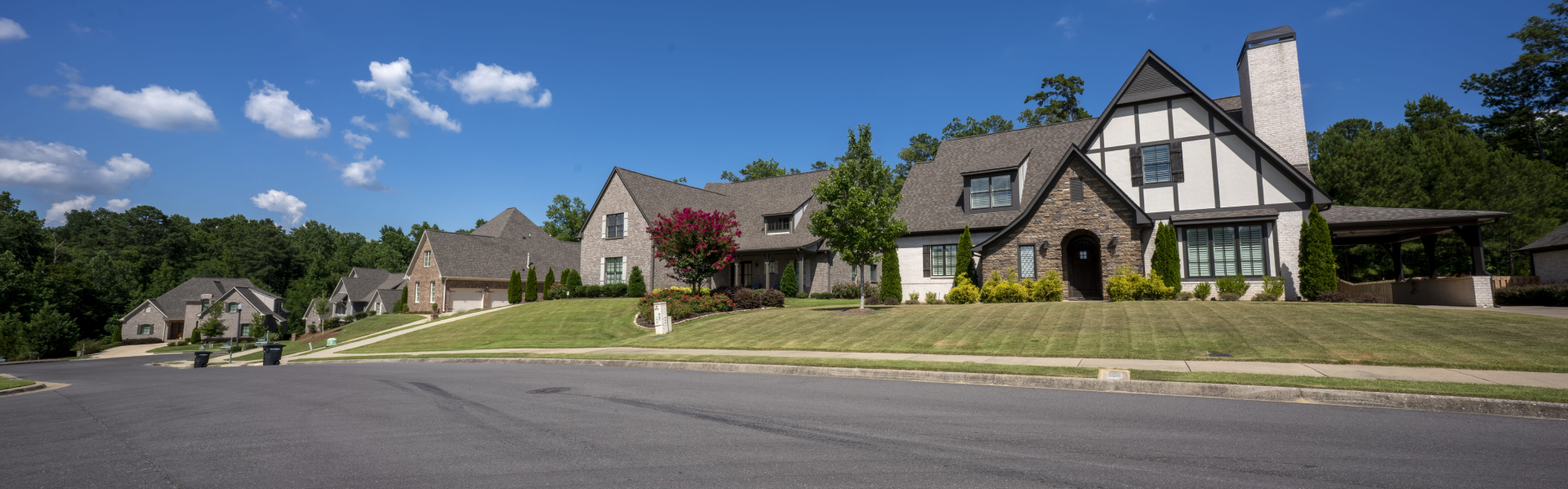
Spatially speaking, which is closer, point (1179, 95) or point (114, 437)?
point (114, 437)

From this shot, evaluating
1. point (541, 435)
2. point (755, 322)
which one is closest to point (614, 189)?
point (755, 322)

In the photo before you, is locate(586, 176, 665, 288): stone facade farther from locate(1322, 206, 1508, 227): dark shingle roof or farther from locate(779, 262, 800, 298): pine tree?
locate(1322, 206, 1508, 227): dark shingle roof

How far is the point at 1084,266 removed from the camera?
24.0 meters

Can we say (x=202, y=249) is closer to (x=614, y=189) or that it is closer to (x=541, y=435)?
(x=614, y=189)

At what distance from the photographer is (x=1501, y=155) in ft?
107

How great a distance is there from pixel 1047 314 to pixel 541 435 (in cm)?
1461

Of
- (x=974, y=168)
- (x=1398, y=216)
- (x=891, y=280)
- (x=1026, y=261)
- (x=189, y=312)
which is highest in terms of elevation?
(x=974, y=168)

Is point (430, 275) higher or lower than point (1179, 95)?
lower

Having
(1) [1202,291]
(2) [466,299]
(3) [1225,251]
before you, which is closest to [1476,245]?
(3) [1225,251]

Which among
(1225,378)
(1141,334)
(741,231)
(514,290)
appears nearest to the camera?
(1225,378)

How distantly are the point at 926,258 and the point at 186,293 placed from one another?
6947cm

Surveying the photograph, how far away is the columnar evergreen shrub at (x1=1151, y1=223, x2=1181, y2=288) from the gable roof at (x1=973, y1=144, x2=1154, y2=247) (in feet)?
2.00

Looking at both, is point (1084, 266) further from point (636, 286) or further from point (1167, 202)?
point (636, 286)

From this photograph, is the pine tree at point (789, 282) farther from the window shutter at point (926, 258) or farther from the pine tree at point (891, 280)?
the window shutter at point (926, 258)
